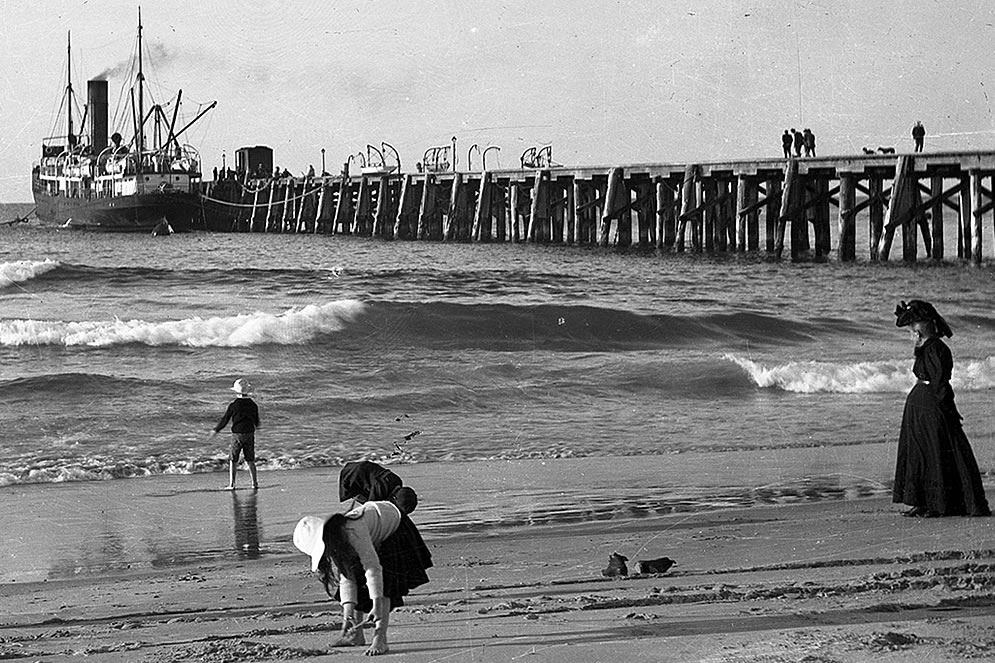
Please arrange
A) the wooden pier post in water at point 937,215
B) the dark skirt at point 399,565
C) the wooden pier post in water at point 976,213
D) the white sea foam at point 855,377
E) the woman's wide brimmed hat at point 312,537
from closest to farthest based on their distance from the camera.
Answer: the woman's wide brimmed hat at point 312,537, the dark skirt at point 399,565, the white sea foam at point 855,377, the wooden pier post in water at point 976,213, the wooden pier post in water at point 937,215

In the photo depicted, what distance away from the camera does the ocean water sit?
48.4 feet

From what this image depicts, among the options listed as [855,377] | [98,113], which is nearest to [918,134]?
[855,377]

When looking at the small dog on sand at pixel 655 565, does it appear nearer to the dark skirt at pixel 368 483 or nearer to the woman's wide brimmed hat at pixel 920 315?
the woman's wide brimmed hat at pixel 920 315

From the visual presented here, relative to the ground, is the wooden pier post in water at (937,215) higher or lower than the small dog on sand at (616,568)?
higher

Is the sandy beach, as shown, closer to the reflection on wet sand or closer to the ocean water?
the reflection on wet sand

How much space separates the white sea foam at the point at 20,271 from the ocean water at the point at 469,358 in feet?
0.21

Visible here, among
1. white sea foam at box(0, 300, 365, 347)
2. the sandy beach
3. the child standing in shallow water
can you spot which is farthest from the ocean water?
the sandy beach

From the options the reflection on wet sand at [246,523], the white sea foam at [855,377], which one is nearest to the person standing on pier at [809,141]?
the white sea foam at [855,377]

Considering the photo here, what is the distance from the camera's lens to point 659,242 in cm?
4303

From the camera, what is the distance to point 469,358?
23.8m

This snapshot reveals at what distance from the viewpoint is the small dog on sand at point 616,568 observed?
22.5ft

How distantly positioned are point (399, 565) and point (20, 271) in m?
33.9

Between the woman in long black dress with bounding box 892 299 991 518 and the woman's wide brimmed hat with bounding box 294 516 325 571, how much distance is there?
169 inches

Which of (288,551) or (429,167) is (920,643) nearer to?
(288,551)
